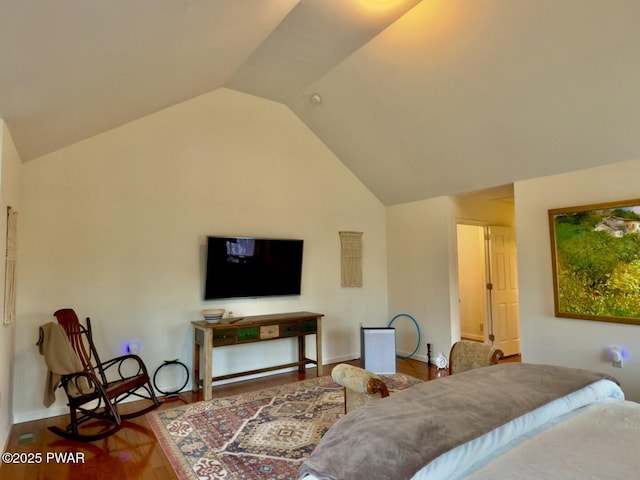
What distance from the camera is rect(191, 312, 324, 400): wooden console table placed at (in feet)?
12.5

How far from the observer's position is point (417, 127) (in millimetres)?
4207

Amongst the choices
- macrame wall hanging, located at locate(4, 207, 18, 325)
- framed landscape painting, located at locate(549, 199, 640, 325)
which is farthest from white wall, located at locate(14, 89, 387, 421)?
framed landscape painting, located at locate(549, 199, 640, 325)

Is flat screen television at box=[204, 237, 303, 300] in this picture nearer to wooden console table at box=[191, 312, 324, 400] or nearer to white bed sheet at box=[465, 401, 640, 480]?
wooden console table at box=[191, 312, 324, 400]

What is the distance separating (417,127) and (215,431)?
12.0ft

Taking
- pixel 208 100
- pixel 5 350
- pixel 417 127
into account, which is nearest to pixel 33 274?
pixel 5 350

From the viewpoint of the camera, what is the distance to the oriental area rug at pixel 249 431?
2.49 m

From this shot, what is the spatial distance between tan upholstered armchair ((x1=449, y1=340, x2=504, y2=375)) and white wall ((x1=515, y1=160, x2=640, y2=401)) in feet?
4.43

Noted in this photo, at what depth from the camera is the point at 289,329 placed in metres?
4.39

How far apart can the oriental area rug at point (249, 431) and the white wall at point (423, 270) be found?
137 centimetres

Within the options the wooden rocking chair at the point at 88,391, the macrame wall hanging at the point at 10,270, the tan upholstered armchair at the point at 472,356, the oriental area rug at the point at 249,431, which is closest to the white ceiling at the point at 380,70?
the macrame wall hanging at the point at 10,270

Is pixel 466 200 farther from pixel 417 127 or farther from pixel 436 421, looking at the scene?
pixel 436 421

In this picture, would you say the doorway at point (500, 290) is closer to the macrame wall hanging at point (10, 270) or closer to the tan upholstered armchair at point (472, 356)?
the tan upholstered armchair at point (472, 356)

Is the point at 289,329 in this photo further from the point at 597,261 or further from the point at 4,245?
the point at 597,261

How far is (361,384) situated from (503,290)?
13.9 feet
